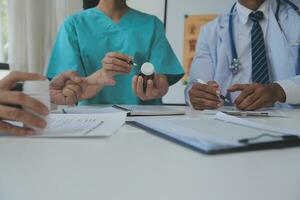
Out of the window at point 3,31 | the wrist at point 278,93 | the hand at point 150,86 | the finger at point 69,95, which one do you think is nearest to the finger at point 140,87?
the hand at point 150,86

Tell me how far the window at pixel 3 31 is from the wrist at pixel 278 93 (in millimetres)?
1744

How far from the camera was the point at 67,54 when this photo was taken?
1261 millimetres

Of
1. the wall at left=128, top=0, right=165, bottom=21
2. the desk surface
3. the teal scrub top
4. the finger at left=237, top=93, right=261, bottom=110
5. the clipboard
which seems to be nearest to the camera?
A: the desk surface

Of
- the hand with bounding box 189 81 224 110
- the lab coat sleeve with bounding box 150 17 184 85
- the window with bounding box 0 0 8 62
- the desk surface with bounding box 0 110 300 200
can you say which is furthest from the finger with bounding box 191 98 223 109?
the window with bounding box 0 0 8 62

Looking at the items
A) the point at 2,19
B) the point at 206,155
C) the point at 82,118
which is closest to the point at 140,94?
the point at 82,118

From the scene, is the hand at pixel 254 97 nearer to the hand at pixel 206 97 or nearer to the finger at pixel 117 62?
the hand at pixel 206 97

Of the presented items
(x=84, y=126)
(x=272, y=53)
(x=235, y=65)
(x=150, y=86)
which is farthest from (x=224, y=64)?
(x=84, y=126)

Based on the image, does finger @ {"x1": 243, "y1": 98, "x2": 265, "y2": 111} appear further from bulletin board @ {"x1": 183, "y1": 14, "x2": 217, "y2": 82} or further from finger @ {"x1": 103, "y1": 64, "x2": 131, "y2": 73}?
bulletin board @ {"x1": 183, "y1": 14, "x2": 217, "y2": 82}

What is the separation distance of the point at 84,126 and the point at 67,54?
0.71m

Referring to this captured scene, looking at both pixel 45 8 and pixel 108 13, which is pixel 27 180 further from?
pixel 45 8

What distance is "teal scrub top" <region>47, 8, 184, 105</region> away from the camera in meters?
1.30

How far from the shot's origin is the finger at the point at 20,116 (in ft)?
1.67

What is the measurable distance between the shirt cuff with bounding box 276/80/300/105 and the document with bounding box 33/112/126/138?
0.65 m

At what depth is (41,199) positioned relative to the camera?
297 mm
